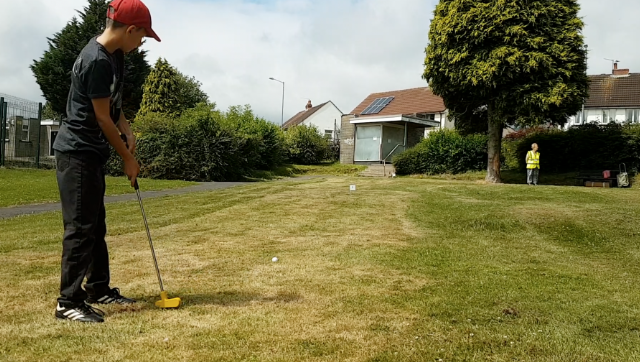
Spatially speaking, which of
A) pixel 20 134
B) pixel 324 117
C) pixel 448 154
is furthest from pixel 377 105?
pixel 20 134

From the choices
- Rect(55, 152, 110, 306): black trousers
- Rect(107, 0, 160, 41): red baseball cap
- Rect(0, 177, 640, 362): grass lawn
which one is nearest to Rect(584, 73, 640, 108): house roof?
Rect(0, 177, 640, 362): grass lawn

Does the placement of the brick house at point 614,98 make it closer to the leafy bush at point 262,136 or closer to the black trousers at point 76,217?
the leafy bush at point 262,136

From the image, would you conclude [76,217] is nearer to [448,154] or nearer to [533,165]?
[533,165]

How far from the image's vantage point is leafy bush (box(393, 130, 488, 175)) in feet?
77.9

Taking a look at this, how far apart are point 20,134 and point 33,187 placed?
8.83 m

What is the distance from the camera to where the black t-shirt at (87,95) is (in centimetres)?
339

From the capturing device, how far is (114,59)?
364cm

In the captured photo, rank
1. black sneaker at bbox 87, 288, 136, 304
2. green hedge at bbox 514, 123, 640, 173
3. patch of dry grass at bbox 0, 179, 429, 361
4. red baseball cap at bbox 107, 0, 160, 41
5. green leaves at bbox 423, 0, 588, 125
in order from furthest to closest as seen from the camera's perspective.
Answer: green hedge at bbox 514, 123, 640, 173 → green leaves at bbox 423, 0, 588, 125 → black sneaker at bbox 87, 288, 136, 304 → red baseball cap at bbox 107, 0, 160, 41 → patch of dry grass at bbox 0, 179, 429, 361

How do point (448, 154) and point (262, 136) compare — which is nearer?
point (448, 154)

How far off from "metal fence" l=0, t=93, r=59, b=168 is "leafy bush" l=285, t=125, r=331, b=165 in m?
15.5

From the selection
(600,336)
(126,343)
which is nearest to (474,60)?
(600,336)

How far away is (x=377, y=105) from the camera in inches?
1524

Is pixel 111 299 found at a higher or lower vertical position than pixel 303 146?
lower

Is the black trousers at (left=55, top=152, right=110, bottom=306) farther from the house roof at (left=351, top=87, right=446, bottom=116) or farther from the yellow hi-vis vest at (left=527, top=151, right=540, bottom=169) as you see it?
the house roof at (left=351, top=87, right=446, bottom=116)
